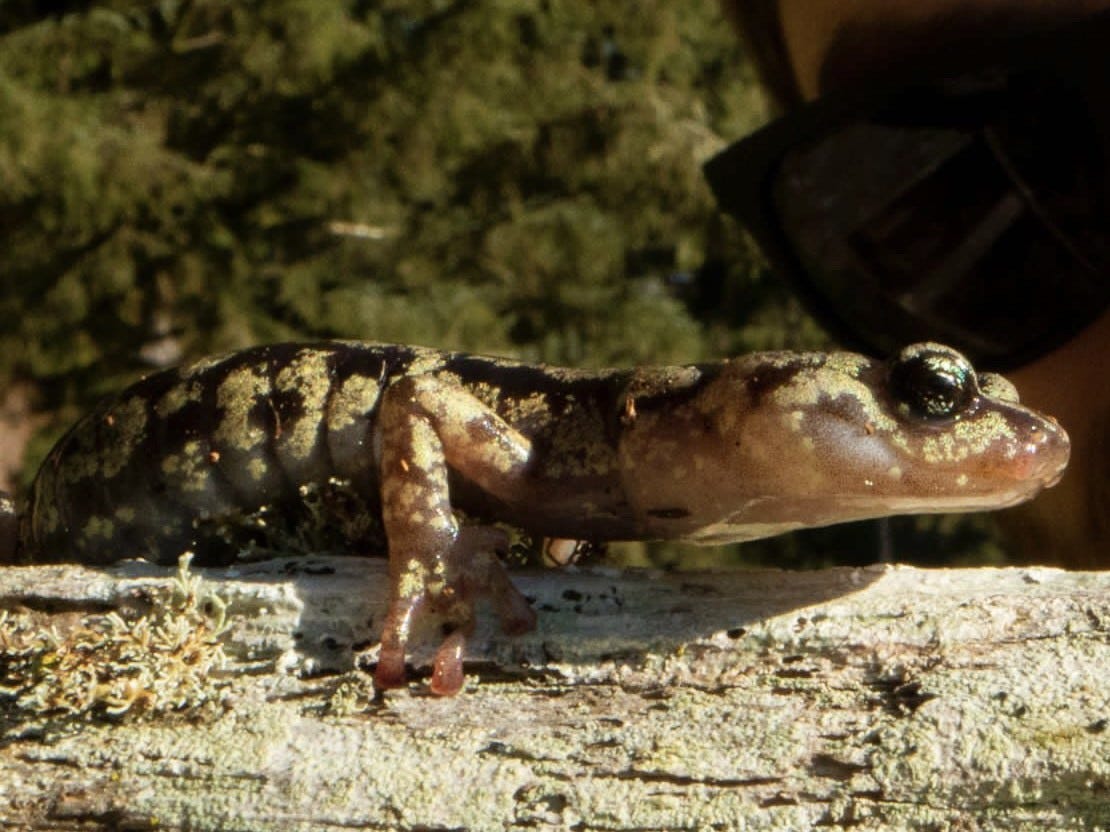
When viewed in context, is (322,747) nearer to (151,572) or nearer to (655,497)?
(151,572)

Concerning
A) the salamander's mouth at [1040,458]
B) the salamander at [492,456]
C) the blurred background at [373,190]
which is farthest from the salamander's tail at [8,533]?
the blurred background at [373,190]

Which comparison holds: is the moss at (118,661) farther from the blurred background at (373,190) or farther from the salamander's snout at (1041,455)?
the blurred background at (373,190)

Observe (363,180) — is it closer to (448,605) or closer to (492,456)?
(492,456)

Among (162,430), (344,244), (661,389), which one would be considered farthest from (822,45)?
(344,244)

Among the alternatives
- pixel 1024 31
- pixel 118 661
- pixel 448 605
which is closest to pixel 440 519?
pixel 448 605

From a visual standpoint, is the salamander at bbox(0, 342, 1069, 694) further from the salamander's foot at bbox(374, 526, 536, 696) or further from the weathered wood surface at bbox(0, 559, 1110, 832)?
the weathered wood surface at bbox(0, 559, 1110, 832)

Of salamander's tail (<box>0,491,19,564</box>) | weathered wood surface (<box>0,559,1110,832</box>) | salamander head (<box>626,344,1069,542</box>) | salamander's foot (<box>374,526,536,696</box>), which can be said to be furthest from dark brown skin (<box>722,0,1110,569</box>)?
salamander's tail (<box>0,491,19,564</box>)
